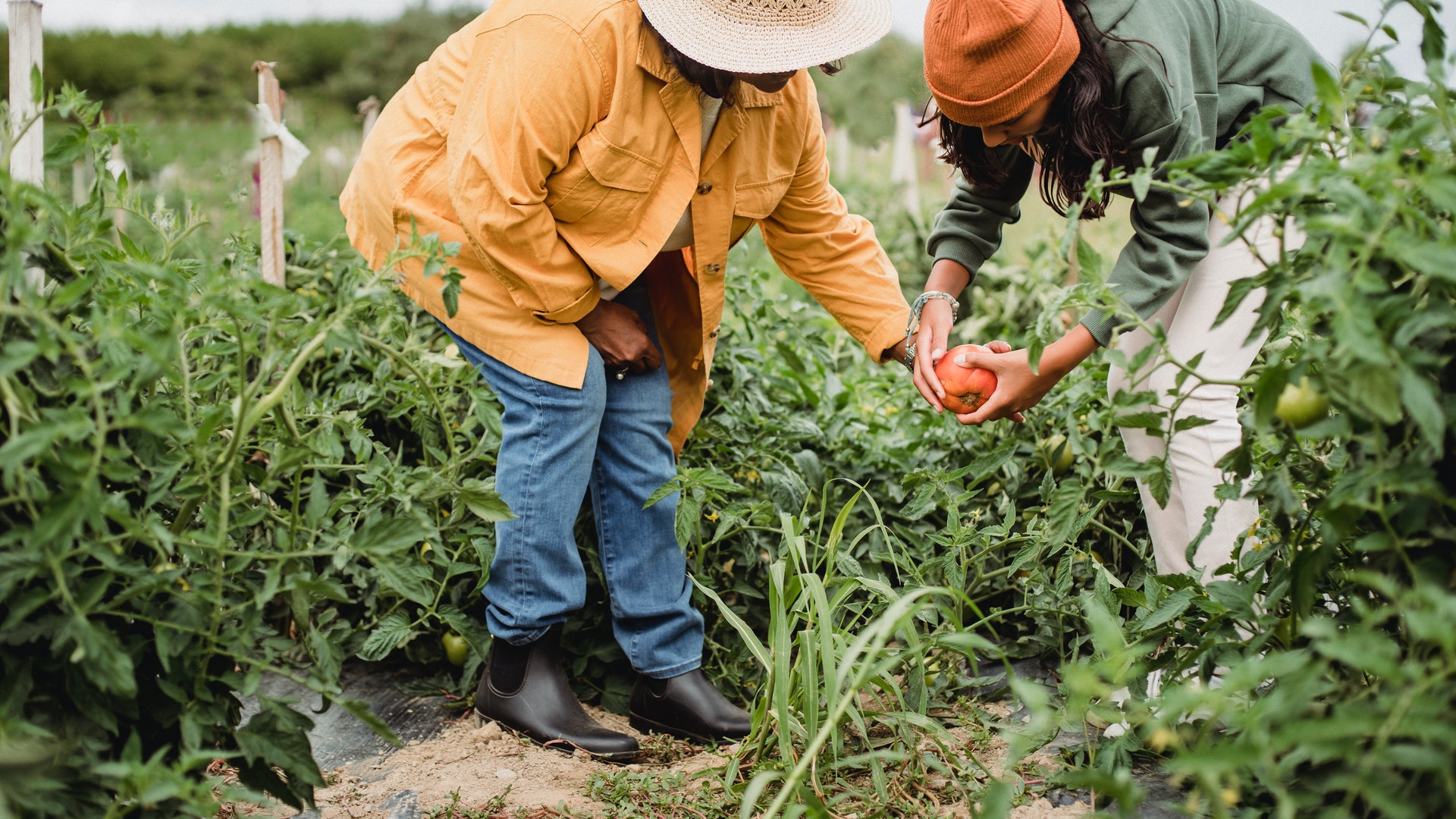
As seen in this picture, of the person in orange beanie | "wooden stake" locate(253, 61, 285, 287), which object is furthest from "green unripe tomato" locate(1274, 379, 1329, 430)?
"wooden stake" locate(253, 61, 285, 287)

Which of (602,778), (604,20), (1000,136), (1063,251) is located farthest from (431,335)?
(1063,251)

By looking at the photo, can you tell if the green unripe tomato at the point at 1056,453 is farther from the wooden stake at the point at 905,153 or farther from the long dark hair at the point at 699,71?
the wooden stake at the point at 905,153

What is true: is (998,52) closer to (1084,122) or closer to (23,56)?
(1084,122)

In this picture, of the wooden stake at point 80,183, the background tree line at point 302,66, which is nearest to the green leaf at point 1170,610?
the wooden stake at point 80,183

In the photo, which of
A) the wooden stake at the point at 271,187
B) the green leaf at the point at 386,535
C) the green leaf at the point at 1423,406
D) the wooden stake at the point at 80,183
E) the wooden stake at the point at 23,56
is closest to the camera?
the green leaf at the point at 1423,406

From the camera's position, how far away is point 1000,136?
6.25ft

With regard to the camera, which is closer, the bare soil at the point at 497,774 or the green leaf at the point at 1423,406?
the green leaf at the point at 1423,406

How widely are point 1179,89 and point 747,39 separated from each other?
752mm

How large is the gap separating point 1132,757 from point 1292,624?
56 cm

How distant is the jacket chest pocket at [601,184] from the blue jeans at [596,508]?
265 millimetres

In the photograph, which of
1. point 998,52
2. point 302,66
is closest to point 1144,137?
point 998,52

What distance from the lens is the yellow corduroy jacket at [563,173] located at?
6.07ft

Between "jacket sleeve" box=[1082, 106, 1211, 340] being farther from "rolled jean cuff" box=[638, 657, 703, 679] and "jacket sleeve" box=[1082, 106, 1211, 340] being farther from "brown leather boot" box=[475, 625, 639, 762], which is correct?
"brown leather boot" box=[475, 625, 639, 762]

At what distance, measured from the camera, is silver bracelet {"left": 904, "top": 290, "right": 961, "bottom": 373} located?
2271mm
